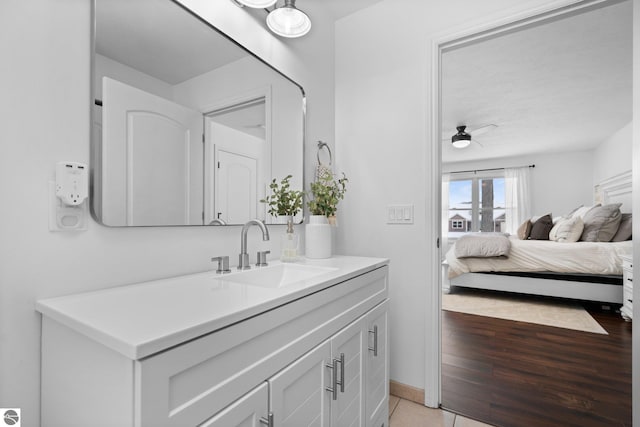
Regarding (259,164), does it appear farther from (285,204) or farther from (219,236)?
(219,236)

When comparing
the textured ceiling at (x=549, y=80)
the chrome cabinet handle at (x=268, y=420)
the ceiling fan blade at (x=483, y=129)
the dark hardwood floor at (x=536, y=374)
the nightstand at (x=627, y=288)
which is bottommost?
the dark hardwood floor at (x=536, y=374)

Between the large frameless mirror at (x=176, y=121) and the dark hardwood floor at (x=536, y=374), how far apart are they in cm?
170

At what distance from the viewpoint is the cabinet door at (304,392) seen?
828 millimetres

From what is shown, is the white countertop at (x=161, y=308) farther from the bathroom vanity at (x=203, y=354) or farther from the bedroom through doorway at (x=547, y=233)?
the bedroom through doorway at (x=547, y=233)

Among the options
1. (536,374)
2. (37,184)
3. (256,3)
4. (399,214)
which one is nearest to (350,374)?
(399,214)

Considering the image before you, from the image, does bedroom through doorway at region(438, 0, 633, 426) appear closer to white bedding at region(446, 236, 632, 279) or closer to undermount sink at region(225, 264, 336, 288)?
white bedding at region(446, 236, 632, 279)

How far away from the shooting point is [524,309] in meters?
3.70

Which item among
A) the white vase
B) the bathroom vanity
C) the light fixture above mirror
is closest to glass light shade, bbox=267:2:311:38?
the light fixture above mirror

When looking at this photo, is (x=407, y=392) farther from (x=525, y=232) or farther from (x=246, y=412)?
(x=525, y=232)

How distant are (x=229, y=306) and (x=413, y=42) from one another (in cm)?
187

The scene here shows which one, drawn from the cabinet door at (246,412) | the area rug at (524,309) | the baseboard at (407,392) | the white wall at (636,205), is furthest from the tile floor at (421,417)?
the area rug at (524,309)

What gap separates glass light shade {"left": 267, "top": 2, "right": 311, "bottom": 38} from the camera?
1.53 meters

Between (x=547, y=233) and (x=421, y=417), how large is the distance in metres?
4.26

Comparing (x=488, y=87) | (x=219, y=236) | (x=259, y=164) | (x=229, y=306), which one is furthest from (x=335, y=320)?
(x=488, y=87)
